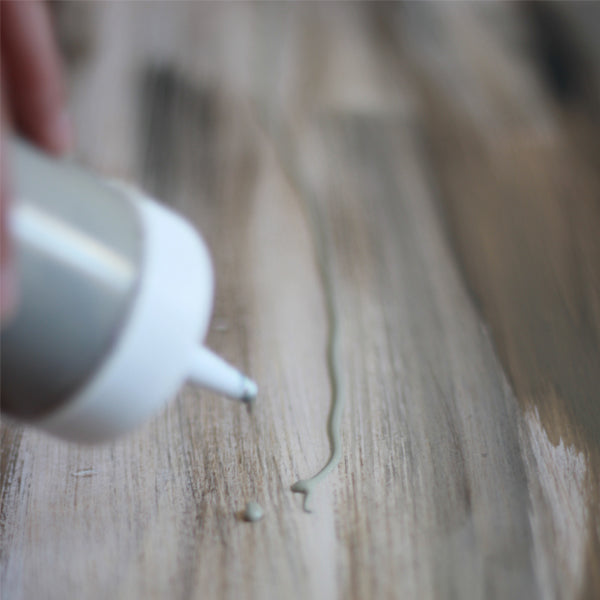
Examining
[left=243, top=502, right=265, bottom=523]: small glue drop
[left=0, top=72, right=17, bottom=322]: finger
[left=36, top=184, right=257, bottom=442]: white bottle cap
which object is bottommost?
[left=243, top=502, right=265, bottom=523]: small glue drop

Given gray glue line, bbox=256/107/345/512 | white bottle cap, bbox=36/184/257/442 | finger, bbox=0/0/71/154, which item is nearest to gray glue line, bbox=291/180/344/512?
gray glue line, bbox=256/107/345/512

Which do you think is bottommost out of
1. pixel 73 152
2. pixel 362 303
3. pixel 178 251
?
pixel 73 152

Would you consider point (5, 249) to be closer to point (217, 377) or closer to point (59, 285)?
point (59, 285)

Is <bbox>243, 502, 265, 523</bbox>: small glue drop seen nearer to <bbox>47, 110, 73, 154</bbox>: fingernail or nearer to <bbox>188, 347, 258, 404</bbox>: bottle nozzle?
<bbox>188, 347, 258, 404</bbox>: bottle nozzle

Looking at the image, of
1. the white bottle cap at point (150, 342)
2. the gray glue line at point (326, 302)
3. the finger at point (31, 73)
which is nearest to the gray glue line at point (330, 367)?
the gray glue line at point (326, 302)

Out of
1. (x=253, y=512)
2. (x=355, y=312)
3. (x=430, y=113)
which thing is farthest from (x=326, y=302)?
(x=430, y=113)

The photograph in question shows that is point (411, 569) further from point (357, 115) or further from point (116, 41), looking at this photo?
point (116, 41)

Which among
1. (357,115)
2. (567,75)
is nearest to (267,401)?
(357,115)
